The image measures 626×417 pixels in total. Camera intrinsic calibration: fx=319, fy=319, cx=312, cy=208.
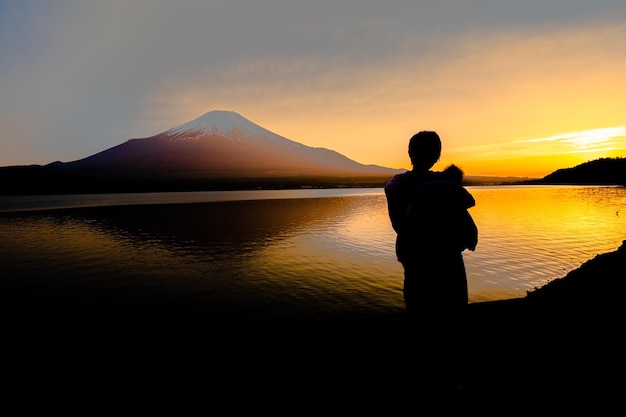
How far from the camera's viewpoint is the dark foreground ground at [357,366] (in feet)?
14.1

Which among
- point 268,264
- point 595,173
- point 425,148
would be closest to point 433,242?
point 425,148

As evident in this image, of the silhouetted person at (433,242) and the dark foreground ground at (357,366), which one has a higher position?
the silhouetted person at (433,242)

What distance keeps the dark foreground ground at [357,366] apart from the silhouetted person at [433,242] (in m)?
0.19

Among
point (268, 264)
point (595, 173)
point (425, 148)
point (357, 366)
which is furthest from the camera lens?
point (595, 173)

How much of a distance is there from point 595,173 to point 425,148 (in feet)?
726

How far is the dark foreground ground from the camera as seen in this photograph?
4293mm

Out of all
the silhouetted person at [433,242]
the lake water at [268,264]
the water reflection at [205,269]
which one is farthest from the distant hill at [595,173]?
the silhouetted person at [433,242]

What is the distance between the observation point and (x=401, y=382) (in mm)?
4867

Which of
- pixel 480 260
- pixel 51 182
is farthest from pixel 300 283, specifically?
pixel 51 182

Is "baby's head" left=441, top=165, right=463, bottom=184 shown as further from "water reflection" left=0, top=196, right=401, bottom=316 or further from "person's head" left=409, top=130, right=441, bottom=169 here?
"water reflection" left=0, top=196, right=401, bottom=316

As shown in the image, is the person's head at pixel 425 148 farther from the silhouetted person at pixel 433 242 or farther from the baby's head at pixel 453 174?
the baby's head at pixel 453 174

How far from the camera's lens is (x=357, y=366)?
5516 millimetres

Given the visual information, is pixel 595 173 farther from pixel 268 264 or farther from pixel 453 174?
pixel 453 174

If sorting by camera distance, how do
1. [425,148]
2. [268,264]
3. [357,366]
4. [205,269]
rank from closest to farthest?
1. [425,148]
2. [357,366]
3. [205,269]
4. [268,264]
